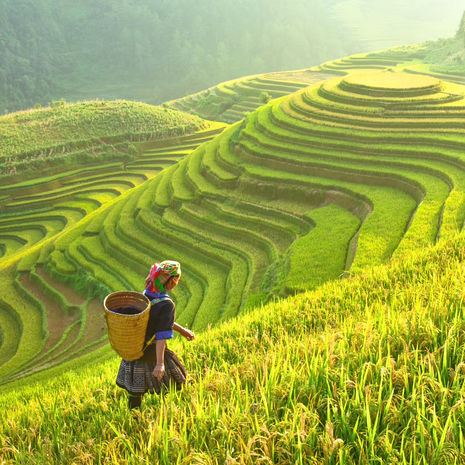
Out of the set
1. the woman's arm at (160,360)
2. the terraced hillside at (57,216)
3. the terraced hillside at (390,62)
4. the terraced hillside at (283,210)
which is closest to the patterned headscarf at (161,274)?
the woman's arm at (160,360)

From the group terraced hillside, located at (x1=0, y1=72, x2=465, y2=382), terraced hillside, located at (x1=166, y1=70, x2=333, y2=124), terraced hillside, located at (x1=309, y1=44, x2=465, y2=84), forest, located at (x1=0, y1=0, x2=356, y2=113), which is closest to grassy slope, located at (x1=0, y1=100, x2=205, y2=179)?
terraced hillside, located at (x1=166, y1=70, x2=333, y2=124)

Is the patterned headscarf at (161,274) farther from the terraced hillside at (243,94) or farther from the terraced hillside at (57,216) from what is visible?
the terraced hillside at (243,94)

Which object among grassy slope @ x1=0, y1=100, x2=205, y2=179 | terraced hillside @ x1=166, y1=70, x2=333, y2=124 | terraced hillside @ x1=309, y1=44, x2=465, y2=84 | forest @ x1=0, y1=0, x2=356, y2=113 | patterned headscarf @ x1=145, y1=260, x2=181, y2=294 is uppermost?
forest @ x1=0, y1=0, x2=356, y2=113

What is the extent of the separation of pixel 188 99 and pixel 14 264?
139 ft

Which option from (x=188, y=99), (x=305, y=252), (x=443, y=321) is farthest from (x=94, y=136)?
(x=443, y=321)

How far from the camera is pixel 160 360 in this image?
372 cm

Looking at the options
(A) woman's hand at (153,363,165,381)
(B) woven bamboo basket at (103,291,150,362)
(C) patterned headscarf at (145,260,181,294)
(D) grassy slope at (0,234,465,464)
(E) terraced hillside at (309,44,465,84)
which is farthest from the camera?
(E) terraced hillside at (309,44,465,84)

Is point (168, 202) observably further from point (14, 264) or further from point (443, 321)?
point (443, 321)

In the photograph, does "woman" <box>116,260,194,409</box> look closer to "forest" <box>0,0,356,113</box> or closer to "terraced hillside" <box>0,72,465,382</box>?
"terraced hillside" <box>0,72,465,382</box>

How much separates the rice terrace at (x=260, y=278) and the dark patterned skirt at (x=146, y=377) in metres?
0.13

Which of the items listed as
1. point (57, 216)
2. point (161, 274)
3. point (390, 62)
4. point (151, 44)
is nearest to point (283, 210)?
point (161, 274)

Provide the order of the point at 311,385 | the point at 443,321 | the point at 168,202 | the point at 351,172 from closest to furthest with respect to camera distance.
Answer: the point at 311,385
the point at 443,321
the point at 351,172
the point at 168,202

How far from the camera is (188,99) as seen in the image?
57469 millimetres

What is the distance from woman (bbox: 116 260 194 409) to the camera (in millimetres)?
3742
